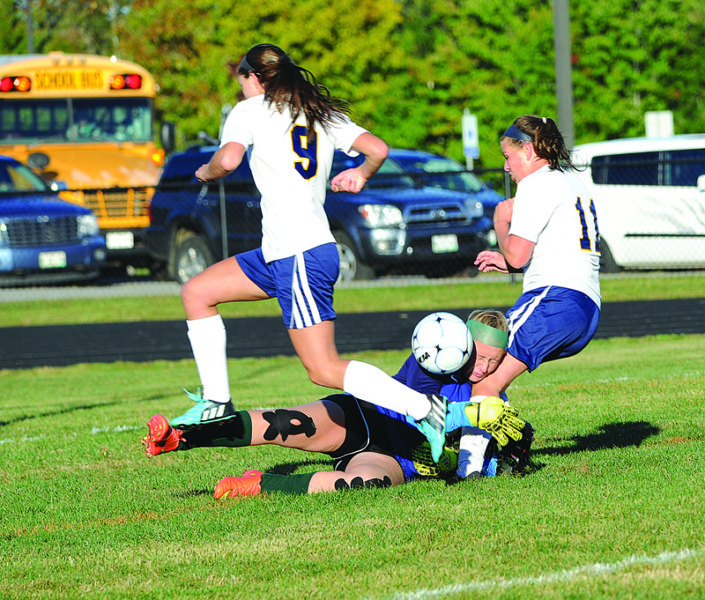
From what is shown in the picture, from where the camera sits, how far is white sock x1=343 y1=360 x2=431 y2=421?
496cm

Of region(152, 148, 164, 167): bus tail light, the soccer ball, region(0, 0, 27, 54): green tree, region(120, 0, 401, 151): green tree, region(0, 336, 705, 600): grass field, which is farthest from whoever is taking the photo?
region(0, 0, 27, 54): green tree

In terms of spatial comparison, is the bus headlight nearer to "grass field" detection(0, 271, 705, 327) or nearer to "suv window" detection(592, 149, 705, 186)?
"grass field" detection(0, 271, 705, 327)

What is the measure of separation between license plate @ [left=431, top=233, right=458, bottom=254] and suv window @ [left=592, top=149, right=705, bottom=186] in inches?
93.2

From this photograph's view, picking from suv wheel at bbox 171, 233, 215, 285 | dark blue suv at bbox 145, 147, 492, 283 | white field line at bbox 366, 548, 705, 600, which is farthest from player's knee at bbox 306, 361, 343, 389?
suv wheel at bbox 171, 233, 215, 285

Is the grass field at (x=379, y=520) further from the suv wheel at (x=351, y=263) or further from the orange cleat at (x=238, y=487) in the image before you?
the suv wheel at (x=351, y=263)

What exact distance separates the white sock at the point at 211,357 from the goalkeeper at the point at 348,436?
355 millimetres

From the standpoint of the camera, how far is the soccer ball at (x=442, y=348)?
5.32m

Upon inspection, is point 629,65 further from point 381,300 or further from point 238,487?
point 238,487

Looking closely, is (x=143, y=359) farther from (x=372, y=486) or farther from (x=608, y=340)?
(x=372, y=486)

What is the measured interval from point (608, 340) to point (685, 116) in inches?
1131

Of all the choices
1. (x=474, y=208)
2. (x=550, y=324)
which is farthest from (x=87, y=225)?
(x=550, y=324)

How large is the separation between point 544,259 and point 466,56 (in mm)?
35608

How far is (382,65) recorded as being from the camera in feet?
122

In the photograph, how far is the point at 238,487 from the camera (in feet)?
17.3
